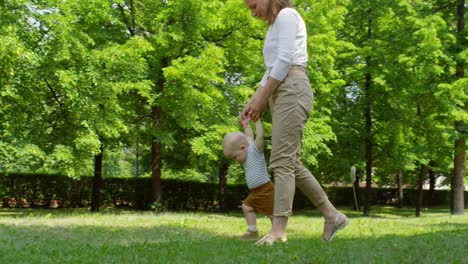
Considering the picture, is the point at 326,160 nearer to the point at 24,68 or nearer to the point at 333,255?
the point at 24,68

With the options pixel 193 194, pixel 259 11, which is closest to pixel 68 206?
pixel 193 194

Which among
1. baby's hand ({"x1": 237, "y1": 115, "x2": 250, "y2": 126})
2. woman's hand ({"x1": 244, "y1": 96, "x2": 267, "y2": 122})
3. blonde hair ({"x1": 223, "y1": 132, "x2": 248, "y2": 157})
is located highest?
woman's hand ({"x1": 244, "y1": 96, "x2": 267, "y2": 122})

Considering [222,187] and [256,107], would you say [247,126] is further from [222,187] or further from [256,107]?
[222,187]

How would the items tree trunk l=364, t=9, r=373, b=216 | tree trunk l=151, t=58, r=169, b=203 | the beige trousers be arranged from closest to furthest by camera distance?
the beige trousers < tree trunk l=151, t=58, r=169, b=203 < tree trunk l=364, t=9, r=373, b=216

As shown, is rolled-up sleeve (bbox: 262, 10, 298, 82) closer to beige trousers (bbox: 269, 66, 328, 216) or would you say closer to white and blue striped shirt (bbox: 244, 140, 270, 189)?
beige trousers (bbox: 269, 66, 328, 216)

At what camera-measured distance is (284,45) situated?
4621 mm

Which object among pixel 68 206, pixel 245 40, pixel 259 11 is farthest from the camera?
pixel 68 206

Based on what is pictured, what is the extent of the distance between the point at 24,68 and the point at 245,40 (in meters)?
7.77

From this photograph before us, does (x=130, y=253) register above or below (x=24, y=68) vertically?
below

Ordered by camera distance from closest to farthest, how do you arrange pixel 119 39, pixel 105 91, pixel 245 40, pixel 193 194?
pixel 105 91, pixel 119 39, pixel 245 40, pixel 193 194

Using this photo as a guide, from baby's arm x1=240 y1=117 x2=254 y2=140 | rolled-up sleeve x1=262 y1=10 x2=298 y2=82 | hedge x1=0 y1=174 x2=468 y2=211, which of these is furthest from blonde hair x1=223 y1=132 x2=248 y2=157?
hedge x1=0 y1=174 x2=468 y2=211

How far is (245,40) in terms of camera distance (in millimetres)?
19188

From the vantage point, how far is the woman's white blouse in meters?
4.59

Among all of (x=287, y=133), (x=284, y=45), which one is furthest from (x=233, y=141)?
(x=284, y=45)
